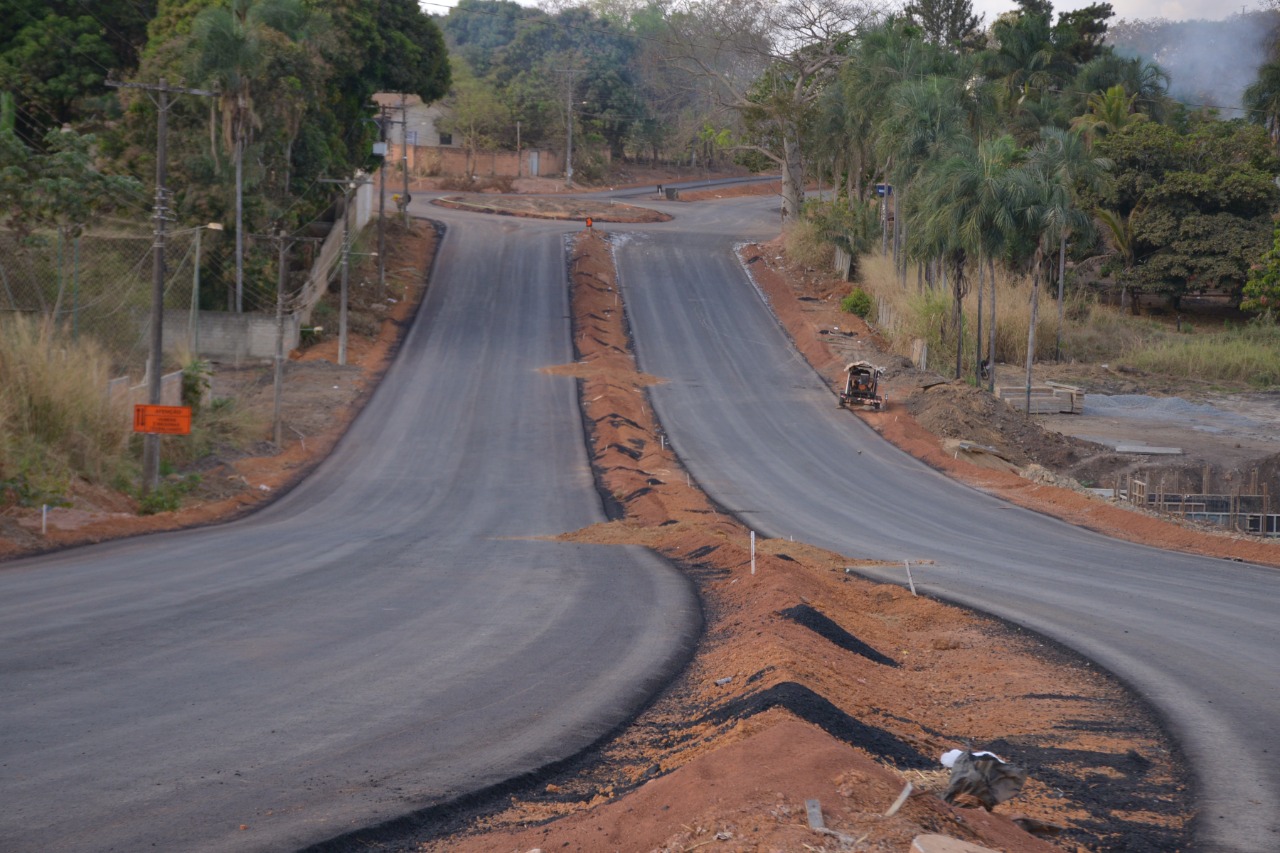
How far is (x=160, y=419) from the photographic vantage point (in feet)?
79.1

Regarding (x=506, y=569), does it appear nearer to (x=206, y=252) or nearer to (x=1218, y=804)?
(x=1218, y=804)

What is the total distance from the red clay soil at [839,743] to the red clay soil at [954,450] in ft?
30.7

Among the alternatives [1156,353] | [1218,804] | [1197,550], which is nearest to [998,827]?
[1218,804]

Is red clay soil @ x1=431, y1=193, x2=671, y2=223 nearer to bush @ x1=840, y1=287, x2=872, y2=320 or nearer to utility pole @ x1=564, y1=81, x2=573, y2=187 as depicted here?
utility pole @ x1=564, y1=81, x2=573, y2=187

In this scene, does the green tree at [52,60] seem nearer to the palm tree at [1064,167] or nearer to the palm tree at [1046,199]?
the palm tree at [1046,199]

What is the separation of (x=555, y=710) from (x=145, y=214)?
Result: 4066cm

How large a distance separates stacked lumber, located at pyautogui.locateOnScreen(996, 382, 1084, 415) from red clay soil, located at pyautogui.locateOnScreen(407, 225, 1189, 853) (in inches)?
1050

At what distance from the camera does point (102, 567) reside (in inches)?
717

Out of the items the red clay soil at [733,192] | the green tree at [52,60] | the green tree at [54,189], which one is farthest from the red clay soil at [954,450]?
the red clay soil at [733,192]

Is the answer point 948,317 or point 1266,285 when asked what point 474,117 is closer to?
point 948,317

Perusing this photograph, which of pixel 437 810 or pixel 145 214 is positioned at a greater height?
pixel 145 214

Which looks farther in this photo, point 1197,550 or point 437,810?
point 1197,550

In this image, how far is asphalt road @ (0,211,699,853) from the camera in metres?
8.32

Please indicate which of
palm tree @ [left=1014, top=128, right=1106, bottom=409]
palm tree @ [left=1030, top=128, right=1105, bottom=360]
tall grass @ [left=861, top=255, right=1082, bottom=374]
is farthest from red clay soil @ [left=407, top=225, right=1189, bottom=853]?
tall grass @ [left=861, top=255, right=1082, bottom=374]
